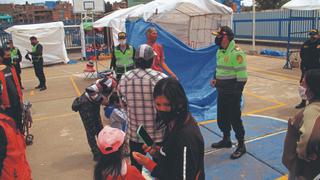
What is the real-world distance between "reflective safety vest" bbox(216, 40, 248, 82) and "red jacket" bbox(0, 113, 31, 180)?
313 cm

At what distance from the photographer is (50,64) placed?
19016mm

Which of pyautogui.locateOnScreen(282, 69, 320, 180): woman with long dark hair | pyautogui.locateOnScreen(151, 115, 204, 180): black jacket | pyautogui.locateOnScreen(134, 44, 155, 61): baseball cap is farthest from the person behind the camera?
pyautogui.locateOnScreen(134, 44, 155, 61): baseball cap

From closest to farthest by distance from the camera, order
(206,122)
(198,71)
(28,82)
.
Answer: (206,122), (198,71), (28,82)

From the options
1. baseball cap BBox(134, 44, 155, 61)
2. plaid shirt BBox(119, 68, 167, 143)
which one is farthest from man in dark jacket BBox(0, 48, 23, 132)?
baseball cap BBox(134, 44, 155, 61)

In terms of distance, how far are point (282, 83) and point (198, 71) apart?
3784 mm

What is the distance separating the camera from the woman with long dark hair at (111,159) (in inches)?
85.6

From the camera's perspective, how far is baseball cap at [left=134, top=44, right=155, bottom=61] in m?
3.42

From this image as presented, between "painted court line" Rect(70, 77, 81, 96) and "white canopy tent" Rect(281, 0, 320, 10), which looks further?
"painted court line" Rect(70, 77, 81, 96)

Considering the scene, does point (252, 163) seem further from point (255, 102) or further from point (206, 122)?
point (255, 102)

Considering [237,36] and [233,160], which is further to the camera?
[237,36]

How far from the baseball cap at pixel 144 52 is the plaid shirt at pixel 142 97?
0.48 feet

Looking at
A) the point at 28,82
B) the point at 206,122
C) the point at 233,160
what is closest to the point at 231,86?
the point at 233,160

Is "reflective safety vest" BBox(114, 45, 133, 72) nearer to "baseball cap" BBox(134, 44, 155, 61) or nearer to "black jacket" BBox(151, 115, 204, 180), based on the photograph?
"baseball cap" BBox(134, 44, 155, 61)

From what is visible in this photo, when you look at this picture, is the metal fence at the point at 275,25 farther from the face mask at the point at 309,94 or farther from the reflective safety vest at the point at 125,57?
the face mask at the point at 309,94
